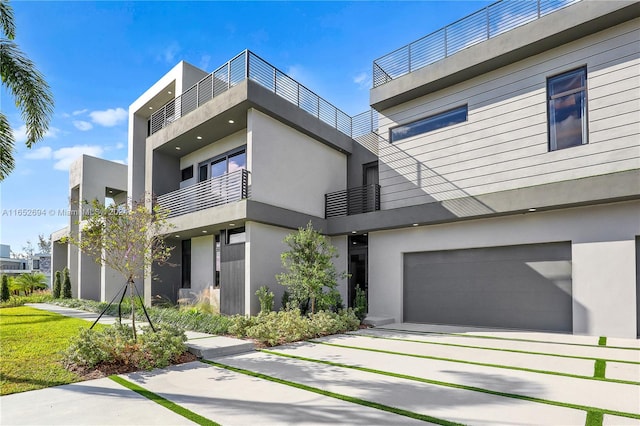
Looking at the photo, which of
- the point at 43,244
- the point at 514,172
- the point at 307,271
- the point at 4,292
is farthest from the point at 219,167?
the point at 43,244

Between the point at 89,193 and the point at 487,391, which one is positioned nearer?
the point at 487,391

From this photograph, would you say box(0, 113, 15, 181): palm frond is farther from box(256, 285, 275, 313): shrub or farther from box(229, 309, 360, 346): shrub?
box(256, 285, 275, 313): shrub

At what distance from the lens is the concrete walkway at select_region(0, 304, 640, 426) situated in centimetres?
424

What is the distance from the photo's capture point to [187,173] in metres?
16.1

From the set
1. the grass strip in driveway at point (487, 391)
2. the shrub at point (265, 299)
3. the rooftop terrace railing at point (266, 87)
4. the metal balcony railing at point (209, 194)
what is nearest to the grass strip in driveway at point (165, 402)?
the grass strip in driveway at point (487, 391)

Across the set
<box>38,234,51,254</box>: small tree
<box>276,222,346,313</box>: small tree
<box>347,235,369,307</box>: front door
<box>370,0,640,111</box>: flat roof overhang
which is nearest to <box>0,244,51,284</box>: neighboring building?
<box>38,234,51,254</box>: small tree

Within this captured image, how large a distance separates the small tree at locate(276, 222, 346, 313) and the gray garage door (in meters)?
3.28

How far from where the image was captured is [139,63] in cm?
1452

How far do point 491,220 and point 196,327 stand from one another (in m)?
8.98

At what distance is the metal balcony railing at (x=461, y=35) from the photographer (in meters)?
10.5

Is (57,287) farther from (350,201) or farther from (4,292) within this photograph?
(350,201)

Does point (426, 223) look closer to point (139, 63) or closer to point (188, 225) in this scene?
point (188, 225)

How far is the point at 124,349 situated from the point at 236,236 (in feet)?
21.1

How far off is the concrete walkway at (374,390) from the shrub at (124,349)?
0.39 metres
